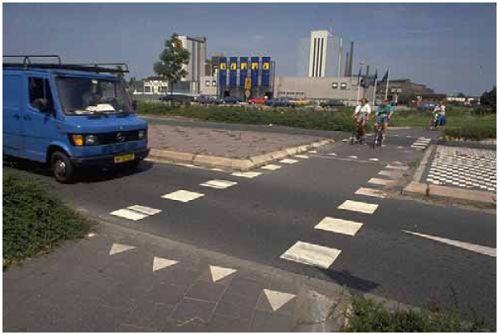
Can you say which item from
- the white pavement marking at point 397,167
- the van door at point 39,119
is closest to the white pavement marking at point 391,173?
the white pavement marking at point 397,167

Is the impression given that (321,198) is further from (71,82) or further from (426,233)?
(71,82)

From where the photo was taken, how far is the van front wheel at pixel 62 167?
24.2 feet

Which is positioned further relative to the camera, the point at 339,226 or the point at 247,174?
the point at 247,174

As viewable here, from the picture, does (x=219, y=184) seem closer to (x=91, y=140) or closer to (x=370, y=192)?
(x=91, y=140)

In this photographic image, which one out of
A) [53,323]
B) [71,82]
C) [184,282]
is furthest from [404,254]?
[71,82]

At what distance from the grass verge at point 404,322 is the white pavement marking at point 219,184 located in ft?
16.2

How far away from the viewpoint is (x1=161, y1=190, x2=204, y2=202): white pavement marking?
6691 millimetres

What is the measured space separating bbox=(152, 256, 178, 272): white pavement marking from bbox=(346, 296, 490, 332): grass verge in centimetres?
187

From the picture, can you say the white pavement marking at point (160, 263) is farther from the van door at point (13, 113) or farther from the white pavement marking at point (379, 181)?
the white pavement marking at point (379, 181)

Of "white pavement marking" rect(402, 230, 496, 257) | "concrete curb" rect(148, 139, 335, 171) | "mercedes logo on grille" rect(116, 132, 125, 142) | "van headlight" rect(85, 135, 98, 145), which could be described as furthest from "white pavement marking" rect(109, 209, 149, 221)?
"white pavement marking" rect(402, 230, 496, 257)

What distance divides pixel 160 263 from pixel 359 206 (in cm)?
390

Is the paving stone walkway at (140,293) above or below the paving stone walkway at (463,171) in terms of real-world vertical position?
above

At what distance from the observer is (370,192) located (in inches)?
303

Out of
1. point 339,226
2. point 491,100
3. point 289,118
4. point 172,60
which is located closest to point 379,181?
point 339,226
